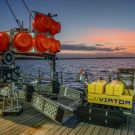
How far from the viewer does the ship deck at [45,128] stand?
7596 mm

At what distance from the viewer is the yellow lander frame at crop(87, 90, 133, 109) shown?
9.25 meters

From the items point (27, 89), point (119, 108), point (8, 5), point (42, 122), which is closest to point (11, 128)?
point (42, 122)

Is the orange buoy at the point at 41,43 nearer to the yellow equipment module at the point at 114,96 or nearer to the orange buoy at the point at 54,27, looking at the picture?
the orange buoy at the point at 54,27

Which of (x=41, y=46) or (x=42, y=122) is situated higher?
(x=41, y=46)

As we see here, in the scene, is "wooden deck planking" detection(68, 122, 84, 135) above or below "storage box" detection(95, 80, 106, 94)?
below

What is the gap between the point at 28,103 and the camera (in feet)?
36.8

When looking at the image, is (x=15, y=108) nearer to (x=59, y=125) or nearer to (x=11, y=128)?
(x=11, y=128)

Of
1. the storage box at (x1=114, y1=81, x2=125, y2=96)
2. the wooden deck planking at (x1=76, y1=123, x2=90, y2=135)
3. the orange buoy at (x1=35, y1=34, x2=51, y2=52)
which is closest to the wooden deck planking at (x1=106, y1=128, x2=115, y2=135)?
the wooden deck planking at (x1=76, y1=123, x2=90, y2=135)

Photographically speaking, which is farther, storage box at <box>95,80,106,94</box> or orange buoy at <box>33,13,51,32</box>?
orange buoy at <box>33,13,51,32</box>

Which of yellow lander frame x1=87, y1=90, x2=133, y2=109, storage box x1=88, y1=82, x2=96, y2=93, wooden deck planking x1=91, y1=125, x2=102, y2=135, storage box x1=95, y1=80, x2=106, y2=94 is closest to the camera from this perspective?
wooden deck planking x1=91, y1=125, x2=102, y2=135

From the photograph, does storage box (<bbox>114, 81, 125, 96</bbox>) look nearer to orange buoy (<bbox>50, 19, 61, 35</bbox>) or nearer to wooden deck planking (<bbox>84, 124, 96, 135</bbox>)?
wooden deck planking (<bbox>84, 124, 96, 135</bbox>)

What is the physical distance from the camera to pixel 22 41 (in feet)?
29.2

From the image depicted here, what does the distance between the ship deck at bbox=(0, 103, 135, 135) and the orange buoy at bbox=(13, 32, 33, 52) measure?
9.50 feet

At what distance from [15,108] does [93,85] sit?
3599mm
